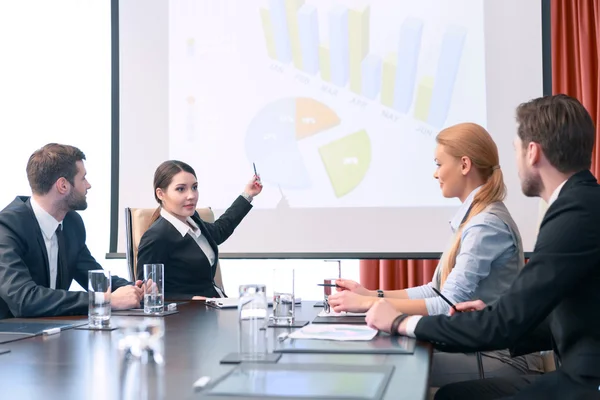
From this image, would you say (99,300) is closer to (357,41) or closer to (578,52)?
(357,41)

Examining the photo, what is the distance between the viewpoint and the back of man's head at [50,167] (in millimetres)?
2768

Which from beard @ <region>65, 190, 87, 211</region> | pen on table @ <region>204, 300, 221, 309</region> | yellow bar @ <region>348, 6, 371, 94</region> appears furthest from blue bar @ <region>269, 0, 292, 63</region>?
pen on table @ <region>204, 300, 221, 309</region>

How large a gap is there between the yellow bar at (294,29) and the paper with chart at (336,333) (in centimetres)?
258

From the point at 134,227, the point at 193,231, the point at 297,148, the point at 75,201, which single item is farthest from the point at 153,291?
the point at 297,148

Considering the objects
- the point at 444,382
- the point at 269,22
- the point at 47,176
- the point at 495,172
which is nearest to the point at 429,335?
the point at 444,382

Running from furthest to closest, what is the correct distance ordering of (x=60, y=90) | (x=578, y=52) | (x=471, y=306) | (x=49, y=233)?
(x=60, y=90) → (x=578, y=52) → (x=49, y=233) → (x=471, y=306)

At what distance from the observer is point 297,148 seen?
4137 mm

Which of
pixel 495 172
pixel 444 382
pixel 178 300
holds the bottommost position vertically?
pixel 444 382

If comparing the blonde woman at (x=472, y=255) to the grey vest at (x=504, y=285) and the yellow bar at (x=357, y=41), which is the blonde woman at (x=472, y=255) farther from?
the yellow bar at (x=357, y=41)

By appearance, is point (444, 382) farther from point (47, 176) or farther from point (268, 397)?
point (47, 176)

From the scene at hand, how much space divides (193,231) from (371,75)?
1.54 meters

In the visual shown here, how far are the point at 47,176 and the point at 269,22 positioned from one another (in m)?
1.94

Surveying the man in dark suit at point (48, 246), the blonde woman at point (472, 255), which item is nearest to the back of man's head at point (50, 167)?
the man in dark suit at point (48, 246)

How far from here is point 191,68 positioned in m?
4.29
